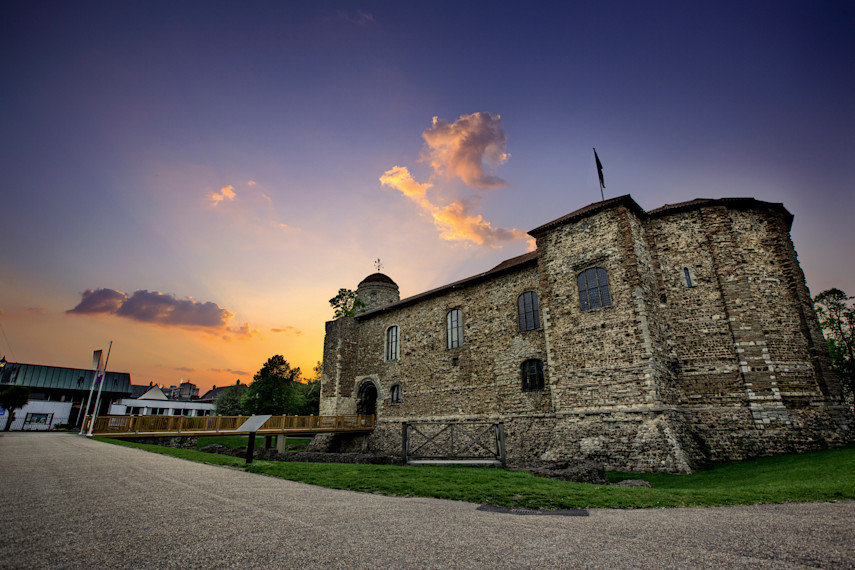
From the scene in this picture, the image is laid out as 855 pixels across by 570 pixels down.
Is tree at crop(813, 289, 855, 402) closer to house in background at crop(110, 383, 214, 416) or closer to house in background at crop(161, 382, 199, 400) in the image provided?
house in background at crop(110, 383, 214, 416)

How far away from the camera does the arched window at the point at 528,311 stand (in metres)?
17.9

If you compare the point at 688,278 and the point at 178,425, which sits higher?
the point at 688,278

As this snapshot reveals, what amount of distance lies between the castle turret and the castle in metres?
18.8

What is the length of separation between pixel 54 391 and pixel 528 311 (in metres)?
62.3

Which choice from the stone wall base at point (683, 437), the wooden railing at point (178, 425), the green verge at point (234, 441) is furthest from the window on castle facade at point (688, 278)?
the green verge at point (234, 441)

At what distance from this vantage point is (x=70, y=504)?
5090 mm

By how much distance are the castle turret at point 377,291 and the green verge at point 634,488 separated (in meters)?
25.4

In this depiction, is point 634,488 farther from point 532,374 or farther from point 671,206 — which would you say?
point 671,206

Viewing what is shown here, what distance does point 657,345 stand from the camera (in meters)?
14.1

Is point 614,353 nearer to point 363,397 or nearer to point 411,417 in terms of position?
point 411,417

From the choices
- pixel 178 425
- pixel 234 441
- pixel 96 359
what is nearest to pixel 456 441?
pixel 178 425

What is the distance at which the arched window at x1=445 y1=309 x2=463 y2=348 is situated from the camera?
2112 cm

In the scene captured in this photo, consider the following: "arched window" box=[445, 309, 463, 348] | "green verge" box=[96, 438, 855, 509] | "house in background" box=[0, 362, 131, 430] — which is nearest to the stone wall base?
"green verge" box=[96, 438, 855, 509]

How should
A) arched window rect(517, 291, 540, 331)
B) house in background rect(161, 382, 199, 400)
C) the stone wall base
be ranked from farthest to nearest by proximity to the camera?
1. house in background rect(161, 382, 199, 400)
2. arched window rect(517, 291, 540, 331)
3. the stone wall base
